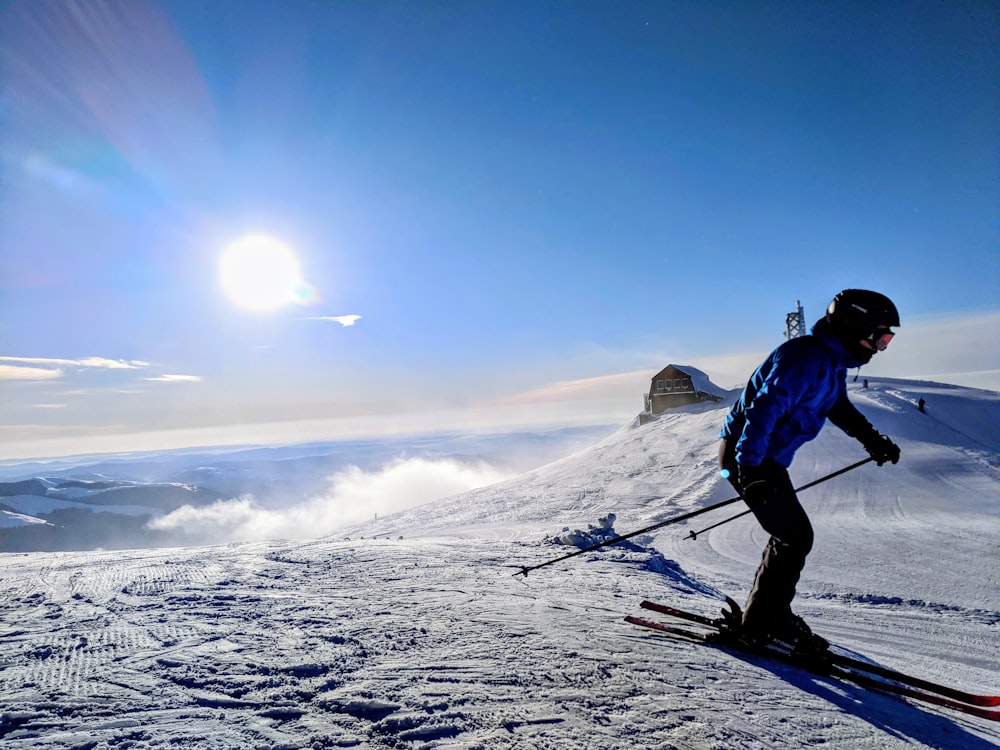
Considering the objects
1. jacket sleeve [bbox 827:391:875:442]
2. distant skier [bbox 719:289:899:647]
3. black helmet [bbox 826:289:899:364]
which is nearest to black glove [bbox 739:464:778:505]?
distant skier [bbox 719:289:899:647]

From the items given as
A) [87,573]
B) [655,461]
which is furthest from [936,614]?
[655,461]

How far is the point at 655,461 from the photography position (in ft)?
84.8

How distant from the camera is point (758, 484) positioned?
3.35 m

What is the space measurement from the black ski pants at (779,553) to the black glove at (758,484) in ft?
0.06

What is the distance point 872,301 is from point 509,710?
358cm

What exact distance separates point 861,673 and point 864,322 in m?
2.51

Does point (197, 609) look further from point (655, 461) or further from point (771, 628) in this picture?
point (655, 461)

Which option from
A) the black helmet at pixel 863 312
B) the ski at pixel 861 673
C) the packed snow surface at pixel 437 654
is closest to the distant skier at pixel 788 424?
the black helmet at pixel 863 312

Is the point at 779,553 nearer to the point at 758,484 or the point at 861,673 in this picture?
the point at 758,484

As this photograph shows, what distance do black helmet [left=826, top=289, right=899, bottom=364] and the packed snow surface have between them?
7.36 ft

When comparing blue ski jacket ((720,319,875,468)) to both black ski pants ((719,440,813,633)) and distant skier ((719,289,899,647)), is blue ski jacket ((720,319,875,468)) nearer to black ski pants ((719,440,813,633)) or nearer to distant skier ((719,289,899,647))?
distant skier ((719,289,899,647))

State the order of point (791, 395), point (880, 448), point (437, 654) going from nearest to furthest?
1. point (437, 654)
2. point (791, 395)
3. point (880, 448)

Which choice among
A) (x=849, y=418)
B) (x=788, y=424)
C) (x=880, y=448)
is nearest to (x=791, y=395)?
(x=788, y=424)

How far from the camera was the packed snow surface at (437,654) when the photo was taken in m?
2.31
